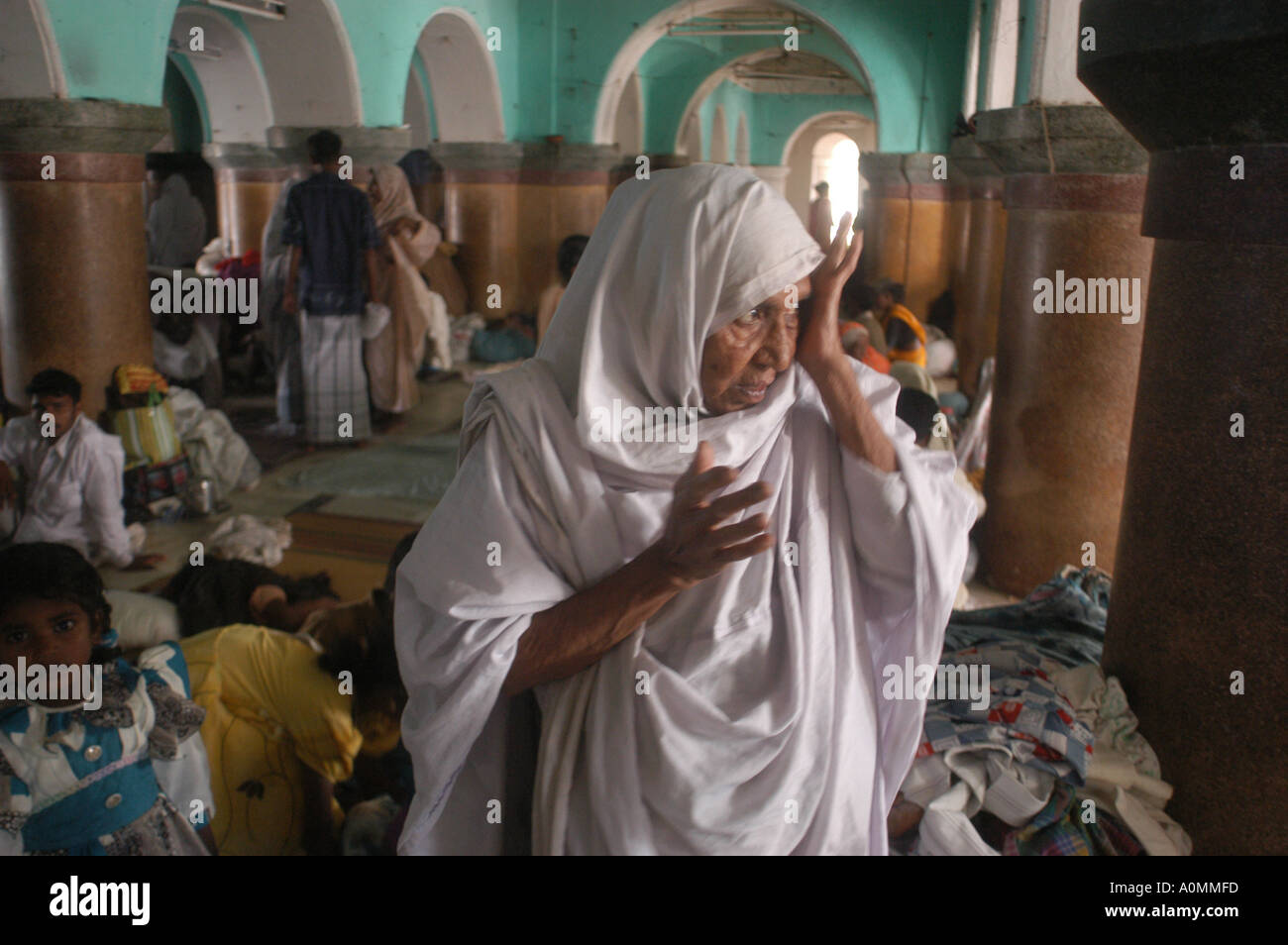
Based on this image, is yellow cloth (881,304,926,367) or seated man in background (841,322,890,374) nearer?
seated man in background (841,322,890,374)

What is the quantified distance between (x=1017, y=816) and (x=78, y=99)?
5622mm

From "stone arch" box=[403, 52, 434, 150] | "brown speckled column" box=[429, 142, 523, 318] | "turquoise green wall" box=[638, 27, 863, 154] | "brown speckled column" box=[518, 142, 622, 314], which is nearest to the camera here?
"brown speckled column" box=[429, 142, 523, 318]

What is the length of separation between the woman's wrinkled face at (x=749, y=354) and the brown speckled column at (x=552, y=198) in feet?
34.6

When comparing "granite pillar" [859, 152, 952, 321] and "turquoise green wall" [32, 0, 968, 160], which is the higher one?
"turquoise green wall" [32, 0, 968, 160]

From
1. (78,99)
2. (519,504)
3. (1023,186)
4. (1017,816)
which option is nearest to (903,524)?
(519,504)

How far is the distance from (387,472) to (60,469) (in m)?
2.26

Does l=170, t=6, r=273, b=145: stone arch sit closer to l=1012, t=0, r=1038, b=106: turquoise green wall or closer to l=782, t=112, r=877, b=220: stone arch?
l=1012, t=0, r=1038, b=106: turquoise green wall

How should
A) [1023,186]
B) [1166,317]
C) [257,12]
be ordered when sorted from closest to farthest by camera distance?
[1166,317], [1023,186], [257,12]

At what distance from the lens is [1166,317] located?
2.25m

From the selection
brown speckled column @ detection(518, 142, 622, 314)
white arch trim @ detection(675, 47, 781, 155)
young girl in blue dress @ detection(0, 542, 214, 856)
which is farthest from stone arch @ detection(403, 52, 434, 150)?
young girl in blue dress @ detection(0, 542, 214, 856)

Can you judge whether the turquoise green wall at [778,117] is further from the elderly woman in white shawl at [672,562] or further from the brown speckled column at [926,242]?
the elderly woman in white shawl at [672,562]

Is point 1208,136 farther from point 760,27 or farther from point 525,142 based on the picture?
point 760,27

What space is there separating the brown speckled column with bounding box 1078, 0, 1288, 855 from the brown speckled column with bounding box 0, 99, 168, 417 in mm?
5117

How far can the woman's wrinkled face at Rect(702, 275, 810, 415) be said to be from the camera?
1.52 meters
